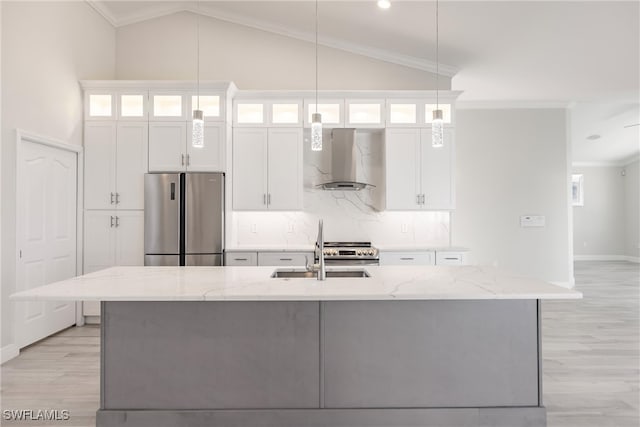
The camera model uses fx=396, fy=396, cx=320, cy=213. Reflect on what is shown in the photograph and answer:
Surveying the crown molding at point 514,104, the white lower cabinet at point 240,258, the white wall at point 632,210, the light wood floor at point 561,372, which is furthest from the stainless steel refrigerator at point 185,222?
the white wall at point 632,210

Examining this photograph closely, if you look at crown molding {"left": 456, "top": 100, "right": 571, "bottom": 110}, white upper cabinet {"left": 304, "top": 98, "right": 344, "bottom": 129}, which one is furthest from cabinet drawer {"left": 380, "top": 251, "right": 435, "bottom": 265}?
crown molding {"left": 456, "top": 100, "right": 571, "bottom": 110}

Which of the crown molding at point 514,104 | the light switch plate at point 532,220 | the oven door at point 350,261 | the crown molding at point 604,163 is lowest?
the oven door at point 350,261

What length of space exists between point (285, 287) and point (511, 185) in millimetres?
5811

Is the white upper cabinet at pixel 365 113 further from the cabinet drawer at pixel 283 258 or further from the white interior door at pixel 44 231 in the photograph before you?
the white interior door at pixel 44 231

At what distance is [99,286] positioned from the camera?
2.24 meters

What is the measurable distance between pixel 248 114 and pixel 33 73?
218 centimetres

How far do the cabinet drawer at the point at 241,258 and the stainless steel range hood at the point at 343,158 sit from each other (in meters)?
1.20

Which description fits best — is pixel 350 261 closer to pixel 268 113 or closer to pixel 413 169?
pixel 413 169

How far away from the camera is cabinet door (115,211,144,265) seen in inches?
180

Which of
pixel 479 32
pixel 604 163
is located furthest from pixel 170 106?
pixel 604 163

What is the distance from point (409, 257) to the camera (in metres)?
4.65

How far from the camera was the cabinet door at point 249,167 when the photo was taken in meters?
4.81

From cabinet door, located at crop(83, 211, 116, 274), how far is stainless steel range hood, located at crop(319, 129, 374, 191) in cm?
253

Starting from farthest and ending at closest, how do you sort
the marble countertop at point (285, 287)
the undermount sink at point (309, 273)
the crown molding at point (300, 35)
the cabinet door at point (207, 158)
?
the crown molding at point (300, 35) → the cabinet door at point (207, 158) → the undermount sink at point (309, 273) → the marble countertop at point (285, 287)
